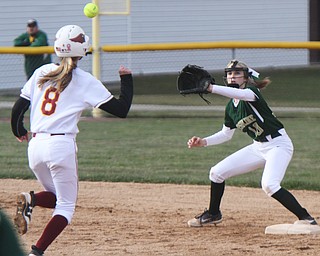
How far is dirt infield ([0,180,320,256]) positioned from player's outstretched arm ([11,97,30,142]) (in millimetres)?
844

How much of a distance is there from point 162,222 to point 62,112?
2.10m

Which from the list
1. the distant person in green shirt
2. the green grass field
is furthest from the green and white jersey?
the distant person in green shirt

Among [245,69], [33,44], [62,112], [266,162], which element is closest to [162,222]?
[266,162]

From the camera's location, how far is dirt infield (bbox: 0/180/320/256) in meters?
6.35

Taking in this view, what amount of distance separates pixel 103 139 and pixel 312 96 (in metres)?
4.82

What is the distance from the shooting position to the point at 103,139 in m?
13.1

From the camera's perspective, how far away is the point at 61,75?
570cm

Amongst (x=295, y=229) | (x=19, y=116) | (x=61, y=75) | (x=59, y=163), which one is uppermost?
(x=61, y=75)

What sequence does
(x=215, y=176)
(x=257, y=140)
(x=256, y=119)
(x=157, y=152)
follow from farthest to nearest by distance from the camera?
(x=157, y=152)
(x=215, y=176)
(x=257, y=140)
(x=256, y=119)

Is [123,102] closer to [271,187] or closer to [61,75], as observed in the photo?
[61,75]

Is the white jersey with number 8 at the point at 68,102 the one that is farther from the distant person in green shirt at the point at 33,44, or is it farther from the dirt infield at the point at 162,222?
the distant person in green shirt at the point at 33,44

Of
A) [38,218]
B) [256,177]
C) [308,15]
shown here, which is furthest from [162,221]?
[308,15]

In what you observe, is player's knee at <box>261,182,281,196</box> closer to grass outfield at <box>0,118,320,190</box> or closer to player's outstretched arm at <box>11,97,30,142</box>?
player's outstretched arm at <box>11,97,30,142</box>

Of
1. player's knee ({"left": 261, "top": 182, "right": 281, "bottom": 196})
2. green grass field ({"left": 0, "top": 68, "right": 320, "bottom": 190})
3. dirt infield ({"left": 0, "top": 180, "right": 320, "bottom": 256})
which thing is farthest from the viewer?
green grass field ({"left": 0, "top": 68, "right": 320, "bottom": 190})
